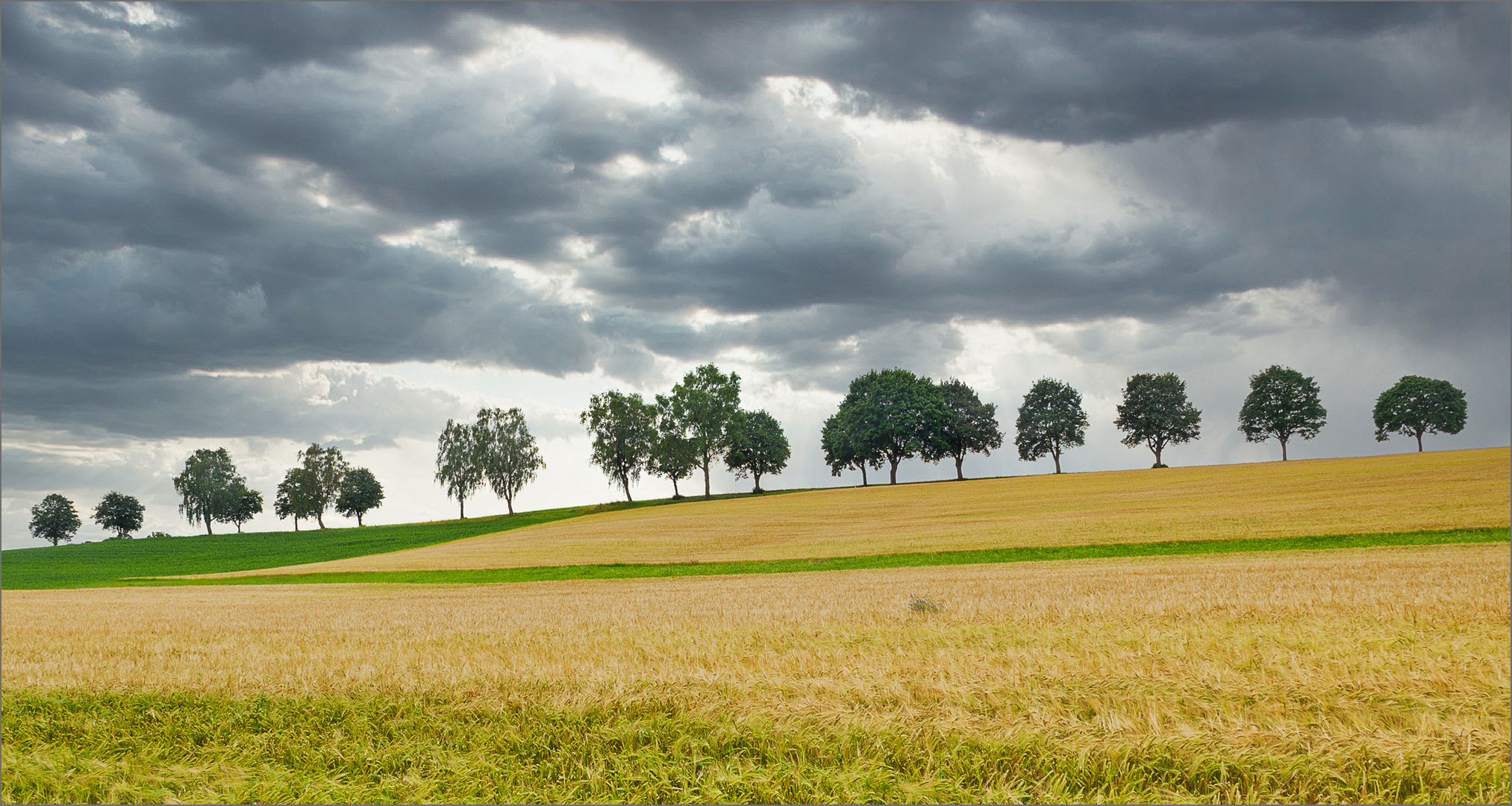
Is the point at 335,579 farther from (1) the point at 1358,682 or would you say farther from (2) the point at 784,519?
(1) the point at 1358,682

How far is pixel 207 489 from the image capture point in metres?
134

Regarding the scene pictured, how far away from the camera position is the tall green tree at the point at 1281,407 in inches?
4397

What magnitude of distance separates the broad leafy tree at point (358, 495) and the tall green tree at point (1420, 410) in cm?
15665

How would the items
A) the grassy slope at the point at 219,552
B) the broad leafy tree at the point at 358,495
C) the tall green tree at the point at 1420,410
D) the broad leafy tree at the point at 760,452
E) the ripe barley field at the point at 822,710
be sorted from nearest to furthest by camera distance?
the ripe barley field at the point at 822,710, the grassy slope at the point at 219,552, the tall green tree at the point at 1420,410, the broad leafy tree at the point at 760,452, the broad leafy tree at the point at 358,495

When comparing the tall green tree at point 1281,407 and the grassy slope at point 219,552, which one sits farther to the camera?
the tall green tree at point 1281,407

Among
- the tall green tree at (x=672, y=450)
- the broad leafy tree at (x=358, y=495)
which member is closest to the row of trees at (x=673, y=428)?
the tall green tree at (x=672, y=450)

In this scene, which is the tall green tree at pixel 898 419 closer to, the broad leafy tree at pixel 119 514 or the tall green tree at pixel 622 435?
the tall green tree at pixel 622 435

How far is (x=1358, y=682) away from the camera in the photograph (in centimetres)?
742

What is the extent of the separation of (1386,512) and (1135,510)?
13.4m

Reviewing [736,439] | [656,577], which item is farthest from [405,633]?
[736,439]

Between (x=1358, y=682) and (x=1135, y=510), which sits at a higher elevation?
(x=1358, y=682)

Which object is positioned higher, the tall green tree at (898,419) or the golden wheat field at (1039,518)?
the tall green tree at (898,419)

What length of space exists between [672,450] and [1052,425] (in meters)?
56.9

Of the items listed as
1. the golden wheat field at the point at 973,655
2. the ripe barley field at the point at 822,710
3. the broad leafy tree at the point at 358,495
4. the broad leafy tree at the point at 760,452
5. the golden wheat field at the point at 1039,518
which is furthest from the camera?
the broad leafy tree at the point at 358,495
